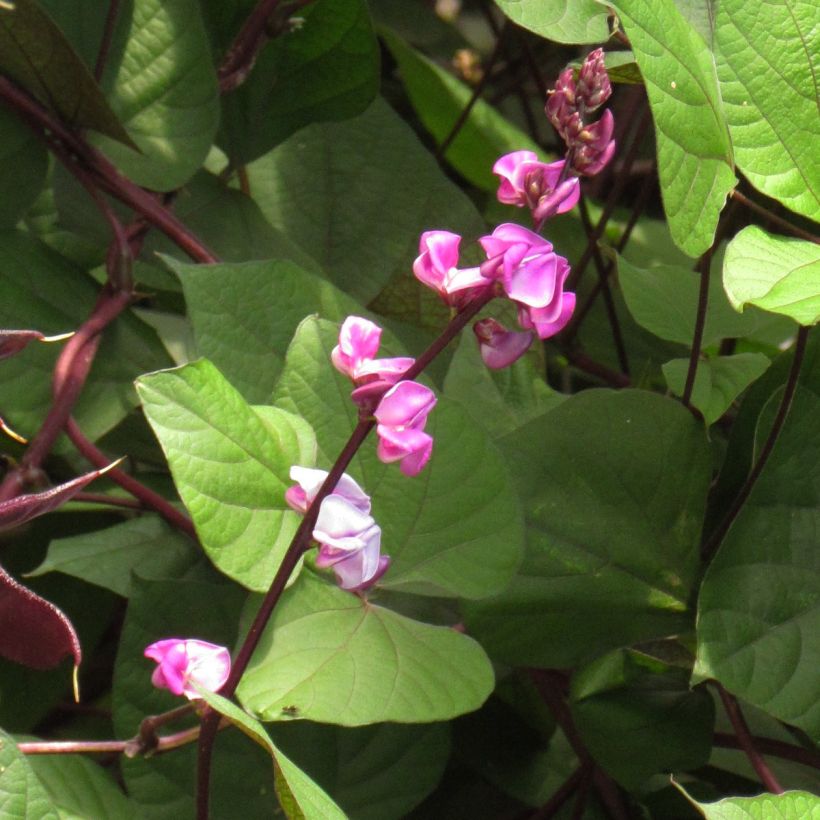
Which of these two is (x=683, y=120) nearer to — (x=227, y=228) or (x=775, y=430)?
(x=775, y=430)

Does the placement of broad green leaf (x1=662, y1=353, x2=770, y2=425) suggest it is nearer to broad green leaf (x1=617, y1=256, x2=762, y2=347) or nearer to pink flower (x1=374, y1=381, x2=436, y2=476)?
broad green leaf (x1=617, y1=256, x2=762, y2=347)

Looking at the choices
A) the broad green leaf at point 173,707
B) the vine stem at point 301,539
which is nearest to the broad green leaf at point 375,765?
the broad green leaf at point 173,707

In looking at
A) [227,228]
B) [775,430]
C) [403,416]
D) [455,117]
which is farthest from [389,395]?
[455,117]

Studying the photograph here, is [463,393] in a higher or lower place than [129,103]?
lower

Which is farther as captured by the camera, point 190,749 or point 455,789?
point 455,789

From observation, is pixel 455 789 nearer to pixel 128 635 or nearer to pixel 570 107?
pixel 128 635

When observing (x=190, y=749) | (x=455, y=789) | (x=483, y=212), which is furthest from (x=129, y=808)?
(x=483, y=212)
